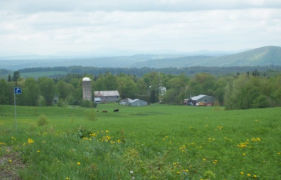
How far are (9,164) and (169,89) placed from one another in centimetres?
12232

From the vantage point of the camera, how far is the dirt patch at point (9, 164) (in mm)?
9691

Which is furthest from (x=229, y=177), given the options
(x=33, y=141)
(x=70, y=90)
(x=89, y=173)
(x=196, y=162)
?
(x=70, y=90)

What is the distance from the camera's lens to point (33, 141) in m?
12.6

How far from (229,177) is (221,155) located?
2.11 m

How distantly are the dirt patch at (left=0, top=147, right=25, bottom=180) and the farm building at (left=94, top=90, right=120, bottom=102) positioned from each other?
5090 inches

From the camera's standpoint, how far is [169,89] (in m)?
132

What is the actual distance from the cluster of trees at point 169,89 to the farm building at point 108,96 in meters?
4.36

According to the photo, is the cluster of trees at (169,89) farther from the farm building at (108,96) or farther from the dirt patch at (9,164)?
the dirt patch at (9,164)

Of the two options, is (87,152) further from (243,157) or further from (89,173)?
(243,157)

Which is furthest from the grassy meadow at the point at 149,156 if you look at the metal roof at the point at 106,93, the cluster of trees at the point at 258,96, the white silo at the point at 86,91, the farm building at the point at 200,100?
the metal roof at the point at 106,93

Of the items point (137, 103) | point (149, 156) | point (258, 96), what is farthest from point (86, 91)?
point (149, 156)

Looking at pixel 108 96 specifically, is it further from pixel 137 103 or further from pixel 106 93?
pixel 137 103

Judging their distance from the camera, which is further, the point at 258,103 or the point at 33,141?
the point at 258,103

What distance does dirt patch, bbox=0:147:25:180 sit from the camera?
9691mm
